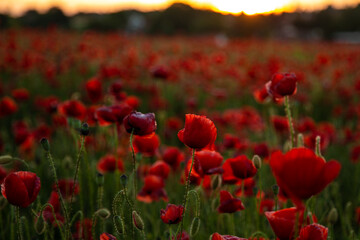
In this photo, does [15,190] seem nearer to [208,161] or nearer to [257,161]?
[208,161]

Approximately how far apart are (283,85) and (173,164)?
34.3 inches

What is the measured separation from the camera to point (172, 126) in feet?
9.94

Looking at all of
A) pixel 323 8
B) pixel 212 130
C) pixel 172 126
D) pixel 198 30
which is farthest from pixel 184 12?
pixel 212 130

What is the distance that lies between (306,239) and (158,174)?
870mm

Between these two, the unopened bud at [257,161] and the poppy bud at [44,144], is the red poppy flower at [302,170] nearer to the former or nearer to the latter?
the unopened bud at [257,161]

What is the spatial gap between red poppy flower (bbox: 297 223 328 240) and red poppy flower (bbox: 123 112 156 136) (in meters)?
0.49

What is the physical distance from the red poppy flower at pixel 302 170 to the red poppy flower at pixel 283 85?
51 centimetres

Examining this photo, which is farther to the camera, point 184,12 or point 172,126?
point 184,12

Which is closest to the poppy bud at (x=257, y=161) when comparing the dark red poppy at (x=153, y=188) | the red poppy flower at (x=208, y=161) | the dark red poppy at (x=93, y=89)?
the red poppy flower at (x=208, y=161)

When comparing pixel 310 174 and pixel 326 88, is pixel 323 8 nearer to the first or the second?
pixel 326 88

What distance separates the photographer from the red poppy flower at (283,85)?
120 centimetres

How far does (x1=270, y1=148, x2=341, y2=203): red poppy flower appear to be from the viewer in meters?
0.71

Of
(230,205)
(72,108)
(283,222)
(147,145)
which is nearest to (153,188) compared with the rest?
(147,145)

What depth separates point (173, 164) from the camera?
1912 mm
